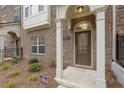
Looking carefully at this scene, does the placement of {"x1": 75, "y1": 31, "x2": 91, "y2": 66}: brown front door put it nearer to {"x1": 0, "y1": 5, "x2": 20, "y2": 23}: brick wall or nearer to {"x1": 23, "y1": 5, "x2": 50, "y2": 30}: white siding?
{"x1": 23, "y1": 5, "x2": 50, "y2": 30}: white siding

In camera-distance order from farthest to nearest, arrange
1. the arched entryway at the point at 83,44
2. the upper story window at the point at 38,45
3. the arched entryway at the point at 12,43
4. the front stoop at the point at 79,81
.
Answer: the arched entryway at the point at 12,43 → the upper story window at the point at 38,45 → the arched entryway at the point at 83,44 → the front stoop at the point at 79,81

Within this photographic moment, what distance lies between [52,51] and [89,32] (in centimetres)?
289

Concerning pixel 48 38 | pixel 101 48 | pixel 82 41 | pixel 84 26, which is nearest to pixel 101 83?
pixel 101 48

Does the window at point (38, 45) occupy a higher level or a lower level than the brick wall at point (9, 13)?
lower

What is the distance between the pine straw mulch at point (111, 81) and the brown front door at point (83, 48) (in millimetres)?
1787

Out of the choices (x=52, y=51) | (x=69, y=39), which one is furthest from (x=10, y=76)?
(x=69, y=39)

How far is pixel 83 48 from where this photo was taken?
8102mm

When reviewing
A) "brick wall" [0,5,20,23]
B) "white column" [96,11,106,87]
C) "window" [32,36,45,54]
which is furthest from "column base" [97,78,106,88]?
"brick wall" [0,5,20,23]

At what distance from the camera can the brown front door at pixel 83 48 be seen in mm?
7785

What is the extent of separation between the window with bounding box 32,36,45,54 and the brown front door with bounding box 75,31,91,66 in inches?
121

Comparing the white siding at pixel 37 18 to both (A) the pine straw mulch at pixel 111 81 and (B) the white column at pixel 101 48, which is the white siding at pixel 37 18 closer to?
(A) the pine straw mulch at pixel 111 81

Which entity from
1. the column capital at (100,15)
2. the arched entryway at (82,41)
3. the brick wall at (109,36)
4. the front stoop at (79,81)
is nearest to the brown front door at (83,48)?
the arched entryway at (82,41)

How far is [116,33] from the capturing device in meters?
6.16

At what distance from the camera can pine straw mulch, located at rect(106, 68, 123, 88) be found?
5.09 meters
